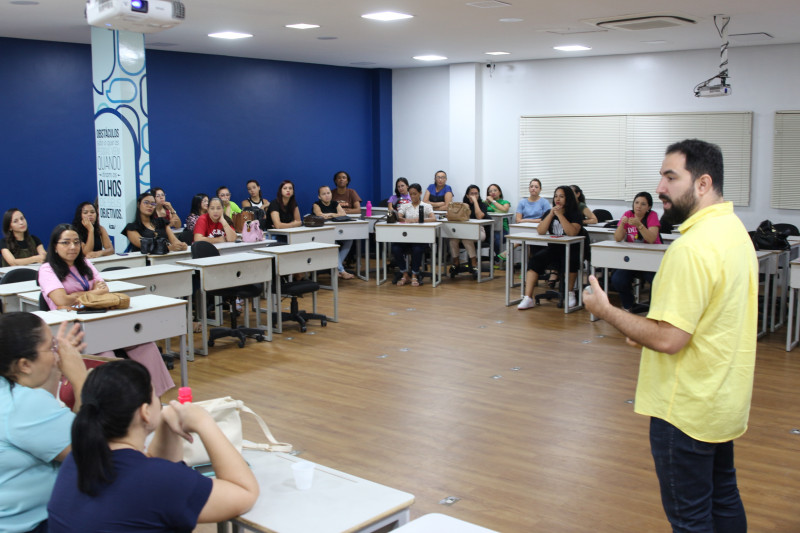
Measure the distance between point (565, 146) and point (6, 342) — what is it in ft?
34.5

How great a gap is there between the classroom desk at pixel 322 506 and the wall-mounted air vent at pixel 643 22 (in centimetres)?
663

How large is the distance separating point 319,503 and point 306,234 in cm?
752

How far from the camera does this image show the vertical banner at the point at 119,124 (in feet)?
27.0

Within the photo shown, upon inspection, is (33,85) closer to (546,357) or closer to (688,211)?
(546,357)

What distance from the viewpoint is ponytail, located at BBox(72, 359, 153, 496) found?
6.01 feet

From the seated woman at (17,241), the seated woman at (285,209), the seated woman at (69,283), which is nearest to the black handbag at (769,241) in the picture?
the seated woman at (285,209)

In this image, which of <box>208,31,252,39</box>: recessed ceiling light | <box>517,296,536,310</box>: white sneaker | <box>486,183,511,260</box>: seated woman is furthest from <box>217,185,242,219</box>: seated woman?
<box>517,296,536,310</box>: white sneaker

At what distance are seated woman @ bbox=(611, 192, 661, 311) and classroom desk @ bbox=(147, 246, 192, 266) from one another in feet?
14.2

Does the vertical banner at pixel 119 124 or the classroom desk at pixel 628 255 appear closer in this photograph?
the classroom desk at pixel 628 255

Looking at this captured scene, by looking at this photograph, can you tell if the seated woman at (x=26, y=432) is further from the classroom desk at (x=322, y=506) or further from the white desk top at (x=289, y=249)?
the white desk top at (x=289, y=249)

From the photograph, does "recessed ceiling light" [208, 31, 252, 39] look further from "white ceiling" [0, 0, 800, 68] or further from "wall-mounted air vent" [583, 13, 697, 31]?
"wall-mounted air vent" [583, 13, 697, 31]

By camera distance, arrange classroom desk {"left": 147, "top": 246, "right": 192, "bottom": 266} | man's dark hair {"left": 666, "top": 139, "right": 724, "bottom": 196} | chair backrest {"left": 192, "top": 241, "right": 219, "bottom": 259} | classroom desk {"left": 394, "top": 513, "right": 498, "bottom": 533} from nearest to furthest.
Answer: classroom desk {"left": 394, "top": 513, "right": 498, "bottom": 533} → man's dark hair {"left": 666, "top": 139, "right": 724, "bottom": 196} → chair backrest {"left": 192, "top": 241, "right": 219, "bottom": 259} → classroom desk {"left": 147, "top": 246, "right": 192, "bottom": 266}

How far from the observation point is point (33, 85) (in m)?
9.20

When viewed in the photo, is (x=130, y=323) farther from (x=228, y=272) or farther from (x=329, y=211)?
(x=329, y=211)
